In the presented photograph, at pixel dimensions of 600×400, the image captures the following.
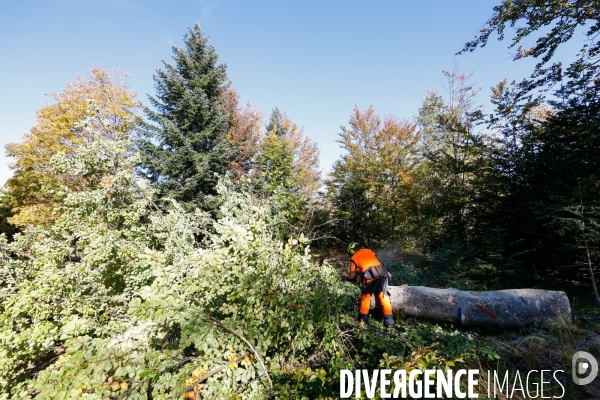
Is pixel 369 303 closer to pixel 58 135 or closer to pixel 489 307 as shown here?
pixel 489 307

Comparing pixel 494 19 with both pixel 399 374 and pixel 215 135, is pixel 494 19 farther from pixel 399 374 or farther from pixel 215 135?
pixel 215 135

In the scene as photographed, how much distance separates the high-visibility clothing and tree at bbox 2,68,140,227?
11.3m

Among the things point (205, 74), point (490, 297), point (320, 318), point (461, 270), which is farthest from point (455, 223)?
point (205, 74)

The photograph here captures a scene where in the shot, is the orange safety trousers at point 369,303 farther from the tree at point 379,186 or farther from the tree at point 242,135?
the tree at point 242,135

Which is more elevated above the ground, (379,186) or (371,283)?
(379,186)

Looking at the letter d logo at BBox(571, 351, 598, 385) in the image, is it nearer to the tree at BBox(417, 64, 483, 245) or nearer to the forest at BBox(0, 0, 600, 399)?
the forest at BBox(0, 0, 600, 399)

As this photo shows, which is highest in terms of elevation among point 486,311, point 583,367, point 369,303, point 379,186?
point 379,186

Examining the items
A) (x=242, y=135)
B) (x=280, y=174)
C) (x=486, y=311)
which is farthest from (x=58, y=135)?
(x=486, y=311)

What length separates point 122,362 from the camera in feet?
6.56

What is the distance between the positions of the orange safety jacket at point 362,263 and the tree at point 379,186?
7.55 meters

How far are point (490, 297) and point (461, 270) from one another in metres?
2.97

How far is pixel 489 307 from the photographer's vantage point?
492cm

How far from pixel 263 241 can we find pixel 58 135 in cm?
1344

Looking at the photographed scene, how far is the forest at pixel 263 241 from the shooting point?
2.42 m
